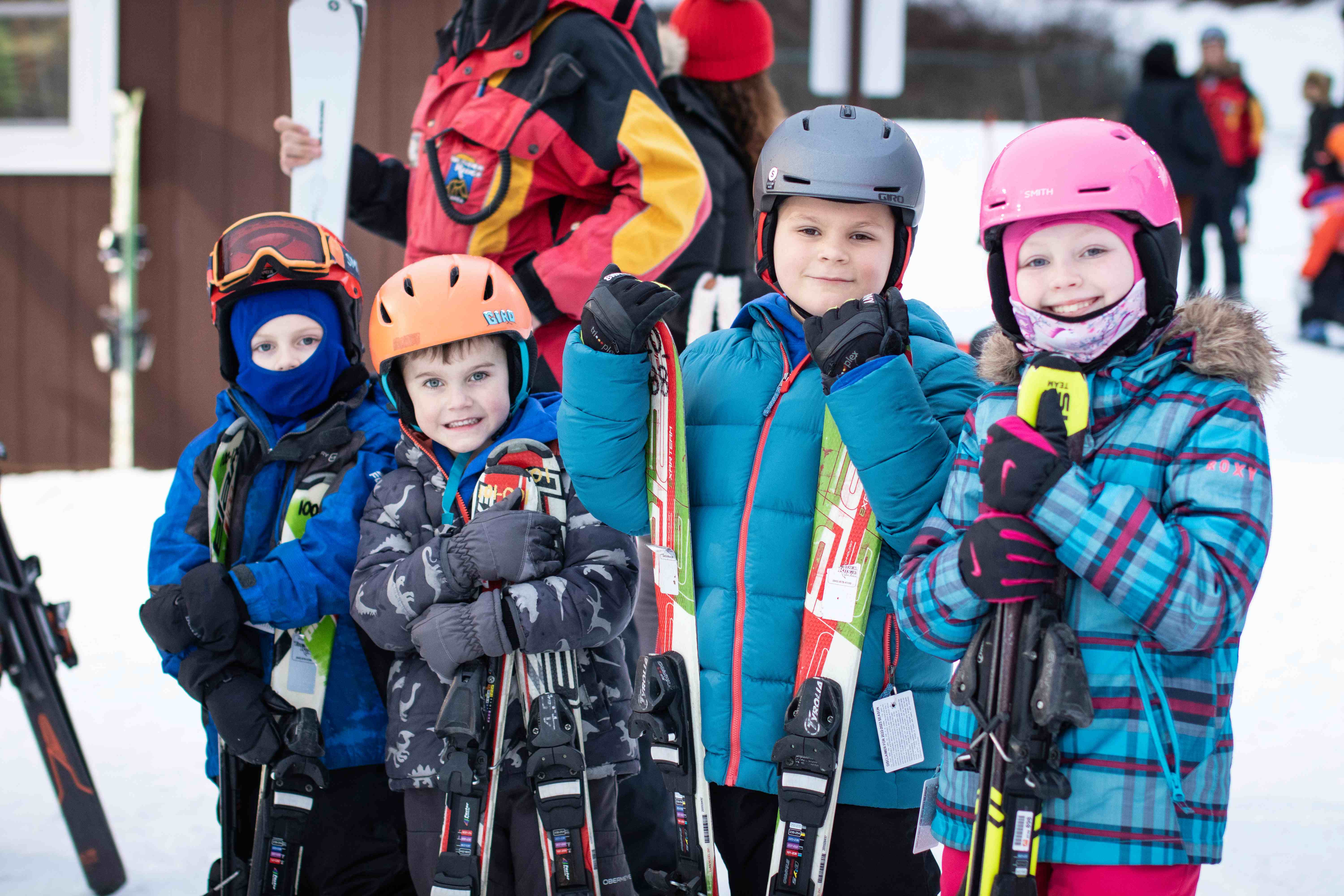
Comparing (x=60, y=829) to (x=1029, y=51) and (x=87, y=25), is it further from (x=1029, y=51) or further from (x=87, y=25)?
(x=1029, y=51)

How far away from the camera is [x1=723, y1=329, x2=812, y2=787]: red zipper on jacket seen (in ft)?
6.75

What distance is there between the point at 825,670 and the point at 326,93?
244 cm

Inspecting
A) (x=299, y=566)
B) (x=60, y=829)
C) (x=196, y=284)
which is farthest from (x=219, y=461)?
(x=196, y=284)

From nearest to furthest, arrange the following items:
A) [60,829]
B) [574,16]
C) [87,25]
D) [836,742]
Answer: [836,742], [574,16], [60,829], [87,25]

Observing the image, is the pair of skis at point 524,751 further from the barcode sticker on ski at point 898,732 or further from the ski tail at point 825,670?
the barcode sticker on ski at point 898,732

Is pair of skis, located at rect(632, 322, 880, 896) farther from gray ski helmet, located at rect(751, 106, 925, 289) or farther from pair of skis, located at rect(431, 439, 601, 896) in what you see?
gray ski helmet, located at rect(751, 106, 925, 289)

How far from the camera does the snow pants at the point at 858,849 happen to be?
2.04 meters

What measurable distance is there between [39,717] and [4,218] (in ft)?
19.4

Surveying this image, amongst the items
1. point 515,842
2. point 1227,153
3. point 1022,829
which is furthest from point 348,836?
point 1227,153

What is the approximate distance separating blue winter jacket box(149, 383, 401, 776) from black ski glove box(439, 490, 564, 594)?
0.38m

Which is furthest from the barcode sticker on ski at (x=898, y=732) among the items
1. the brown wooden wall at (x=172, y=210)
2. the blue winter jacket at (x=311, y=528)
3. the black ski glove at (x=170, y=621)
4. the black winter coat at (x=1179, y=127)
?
the black winter coat at (x=1179, y=127)

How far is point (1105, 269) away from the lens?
69.7 inches

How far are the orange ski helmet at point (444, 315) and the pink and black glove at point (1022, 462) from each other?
1.20 meters

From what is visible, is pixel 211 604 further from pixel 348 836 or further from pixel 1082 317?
pixel 1082 317
